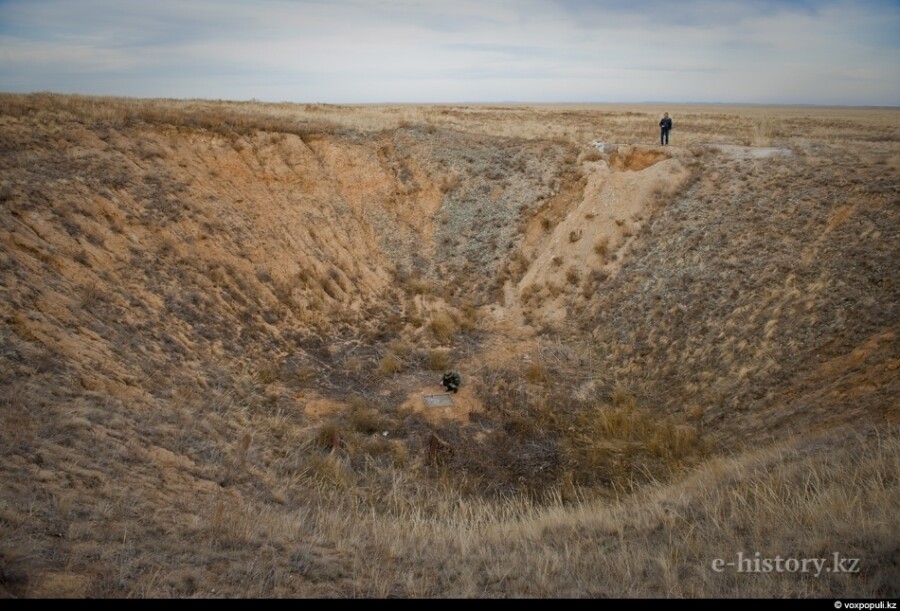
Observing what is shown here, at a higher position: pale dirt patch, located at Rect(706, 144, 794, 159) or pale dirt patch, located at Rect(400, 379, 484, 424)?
pale dirt patch, located at Rect(706, 144, 794, 159)

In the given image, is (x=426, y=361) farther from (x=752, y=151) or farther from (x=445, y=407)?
(x=752, y=151)

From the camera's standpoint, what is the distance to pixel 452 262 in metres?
17.8

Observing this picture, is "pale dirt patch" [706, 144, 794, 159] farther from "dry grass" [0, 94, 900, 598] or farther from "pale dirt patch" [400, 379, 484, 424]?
"pale dirt patch" [400, 379, 484, 424]

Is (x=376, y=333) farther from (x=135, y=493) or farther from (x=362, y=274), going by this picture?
(x=135, y=493)

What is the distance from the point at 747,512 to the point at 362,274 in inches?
507

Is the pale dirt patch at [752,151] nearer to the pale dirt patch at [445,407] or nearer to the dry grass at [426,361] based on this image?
the dry grass at [426,361]

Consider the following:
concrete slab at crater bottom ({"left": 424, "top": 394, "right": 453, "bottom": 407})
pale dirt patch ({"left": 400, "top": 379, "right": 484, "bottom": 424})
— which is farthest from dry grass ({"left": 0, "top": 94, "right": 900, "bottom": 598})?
concrete slab at crater bottom ({"left": 424, "top": 394, "right": 453, "bottom": 407})

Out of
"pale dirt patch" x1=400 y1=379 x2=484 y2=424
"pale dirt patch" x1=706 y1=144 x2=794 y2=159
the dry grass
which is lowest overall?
"pale dirt patch" x1=400 y1=379 x2=484 y2=424

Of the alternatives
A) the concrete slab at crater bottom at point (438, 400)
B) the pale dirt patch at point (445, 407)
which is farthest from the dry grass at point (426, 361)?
the concrete slab at crater bottom at point (438, 400)

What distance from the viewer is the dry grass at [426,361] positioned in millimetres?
4918

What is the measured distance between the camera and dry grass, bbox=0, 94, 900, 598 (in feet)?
16.1

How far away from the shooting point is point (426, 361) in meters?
13.8
